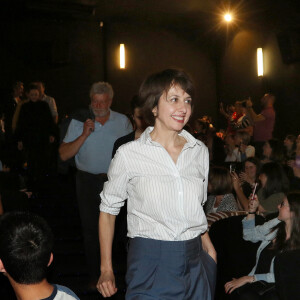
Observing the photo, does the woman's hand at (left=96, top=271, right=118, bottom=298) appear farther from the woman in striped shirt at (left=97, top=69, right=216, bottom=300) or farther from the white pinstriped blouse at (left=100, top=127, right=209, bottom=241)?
the white pinstriped blouse at (left=100, top=127, right=209, bottom=241)

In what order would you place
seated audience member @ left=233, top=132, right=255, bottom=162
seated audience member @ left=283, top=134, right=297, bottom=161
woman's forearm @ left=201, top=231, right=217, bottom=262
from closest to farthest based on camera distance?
woman's forearm @ left=201, top=231, right=217, bottom=262, seated audience member @ left=283, top=134, right=297, bottom=161, seated audience member @ left=233, top=132, right=255, bottom=162

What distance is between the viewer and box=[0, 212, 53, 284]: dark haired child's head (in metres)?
1.56

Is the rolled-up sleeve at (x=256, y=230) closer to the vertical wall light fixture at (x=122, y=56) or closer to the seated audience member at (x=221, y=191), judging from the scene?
the seated audience member at (x=221, y=191)

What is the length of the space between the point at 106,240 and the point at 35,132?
5.49m

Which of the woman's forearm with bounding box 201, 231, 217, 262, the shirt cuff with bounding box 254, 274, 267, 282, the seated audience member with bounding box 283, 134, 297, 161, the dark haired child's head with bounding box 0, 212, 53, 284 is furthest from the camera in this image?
the seated audience member with bounding box 283, 134, 297, 161

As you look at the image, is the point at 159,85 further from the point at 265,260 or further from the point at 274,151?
the point at 274,151

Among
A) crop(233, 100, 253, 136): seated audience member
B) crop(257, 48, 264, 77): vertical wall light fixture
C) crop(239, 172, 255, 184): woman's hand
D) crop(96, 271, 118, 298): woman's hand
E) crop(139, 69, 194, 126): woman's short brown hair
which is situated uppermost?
crop(257, 48, 264, 77): vertical wall light fixture

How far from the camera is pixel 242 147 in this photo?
7.48 m

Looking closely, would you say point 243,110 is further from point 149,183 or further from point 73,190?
point 149,183

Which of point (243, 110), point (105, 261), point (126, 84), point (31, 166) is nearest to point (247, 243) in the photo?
point (105, 261)

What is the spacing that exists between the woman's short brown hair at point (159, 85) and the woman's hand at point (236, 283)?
1.79 meters

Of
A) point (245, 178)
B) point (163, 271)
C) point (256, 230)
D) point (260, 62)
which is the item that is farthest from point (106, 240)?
point (260, 62)

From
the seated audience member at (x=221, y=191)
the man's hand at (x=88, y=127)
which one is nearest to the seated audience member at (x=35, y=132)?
the seated audience member at (x=221, y=191)

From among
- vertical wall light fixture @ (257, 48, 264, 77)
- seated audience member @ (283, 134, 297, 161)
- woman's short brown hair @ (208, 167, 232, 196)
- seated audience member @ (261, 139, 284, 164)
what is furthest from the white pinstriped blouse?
vertical wall light fixture @ (257, 48, 264, 77)
